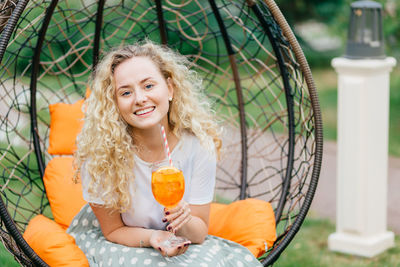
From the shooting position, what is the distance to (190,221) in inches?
84.4

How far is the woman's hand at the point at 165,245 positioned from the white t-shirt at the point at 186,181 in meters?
0.10

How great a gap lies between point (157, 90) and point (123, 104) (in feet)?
0.41

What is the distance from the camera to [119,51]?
7.15ft

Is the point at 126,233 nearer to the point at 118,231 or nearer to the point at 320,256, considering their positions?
the point at 118,231

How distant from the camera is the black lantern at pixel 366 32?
318 cm

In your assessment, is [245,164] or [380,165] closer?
[245,164]

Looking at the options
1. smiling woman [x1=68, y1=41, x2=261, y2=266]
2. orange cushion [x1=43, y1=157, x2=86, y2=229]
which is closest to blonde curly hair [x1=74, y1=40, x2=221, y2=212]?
smiling woman [x1=68, y1=41, x2=261, y2=266]

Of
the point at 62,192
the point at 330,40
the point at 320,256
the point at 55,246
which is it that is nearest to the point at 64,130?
the point at 62,192

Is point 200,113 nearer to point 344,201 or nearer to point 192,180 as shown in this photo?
point 192,180

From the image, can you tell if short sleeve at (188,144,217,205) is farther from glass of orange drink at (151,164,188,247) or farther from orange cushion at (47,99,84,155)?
orange cushion at (47,99,84,155)

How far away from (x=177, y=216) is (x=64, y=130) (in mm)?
1163

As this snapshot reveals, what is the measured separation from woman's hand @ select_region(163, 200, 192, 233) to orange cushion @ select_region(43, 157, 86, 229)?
0.86 m

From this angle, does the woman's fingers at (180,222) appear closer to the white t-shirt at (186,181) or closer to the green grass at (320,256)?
the white t-shirt at (186,181)

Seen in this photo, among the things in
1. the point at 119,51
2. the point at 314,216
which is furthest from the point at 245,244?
the point at 314,216
